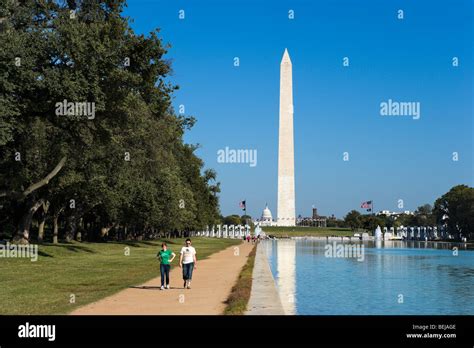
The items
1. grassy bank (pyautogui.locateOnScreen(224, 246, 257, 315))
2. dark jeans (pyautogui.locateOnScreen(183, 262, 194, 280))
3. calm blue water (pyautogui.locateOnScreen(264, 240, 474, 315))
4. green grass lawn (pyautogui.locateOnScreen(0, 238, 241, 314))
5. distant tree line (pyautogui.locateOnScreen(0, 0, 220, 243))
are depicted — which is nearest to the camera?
grassy bank (pyautogui.locateOnScreen(224, 246, 257, 315))

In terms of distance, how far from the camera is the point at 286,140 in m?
111

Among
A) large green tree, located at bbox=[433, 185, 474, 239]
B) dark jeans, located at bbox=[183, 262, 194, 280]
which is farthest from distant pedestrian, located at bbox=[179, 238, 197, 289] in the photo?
large green tree, located at bbox=[433, 185, 474, 239]

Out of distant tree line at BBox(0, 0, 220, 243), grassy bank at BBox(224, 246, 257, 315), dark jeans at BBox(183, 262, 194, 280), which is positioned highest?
distant tree line at BBox(0, 0, 220, 243)

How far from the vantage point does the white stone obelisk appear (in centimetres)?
10844

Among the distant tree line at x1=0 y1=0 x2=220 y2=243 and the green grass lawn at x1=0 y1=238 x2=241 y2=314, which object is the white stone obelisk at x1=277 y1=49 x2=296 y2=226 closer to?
the distant tree line at x1=0 y1=0 x2=220 y2=243

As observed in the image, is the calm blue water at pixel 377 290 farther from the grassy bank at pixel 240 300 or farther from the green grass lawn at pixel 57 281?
the green grass lawn at pixel 57 281

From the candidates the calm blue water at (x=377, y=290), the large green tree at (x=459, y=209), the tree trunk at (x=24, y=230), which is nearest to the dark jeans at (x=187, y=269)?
the calm blue water at (x=377, y=290)

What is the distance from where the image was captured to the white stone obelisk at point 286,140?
356 ft

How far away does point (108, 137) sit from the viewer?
34.5m

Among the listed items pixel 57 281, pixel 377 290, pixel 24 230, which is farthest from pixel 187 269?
pixel 24 230

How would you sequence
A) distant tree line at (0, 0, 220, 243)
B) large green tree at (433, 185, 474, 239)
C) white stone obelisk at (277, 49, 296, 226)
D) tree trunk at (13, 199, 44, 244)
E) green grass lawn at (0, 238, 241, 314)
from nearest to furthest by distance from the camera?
green grass lawn at (0, 238, 241, 314)
distant tree line at (0, 0, 220, 243)
tree trunk at (13, 199, 44, 244)
white stone obelisk at (277, 49, 296, 226)
large green tree at (433, 185, 474, 239)

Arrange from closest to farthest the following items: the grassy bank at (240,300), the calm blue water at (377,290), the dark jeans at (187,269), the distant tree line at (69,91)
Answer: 1. the grassy bank at (240,300)
2. the calm blue water at (377,290)
3. the dark jeans at (187,269)
4. the distant tree line at (69,91)

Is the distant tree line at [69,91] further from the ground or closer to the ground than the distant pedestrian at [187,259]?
further from the ground
